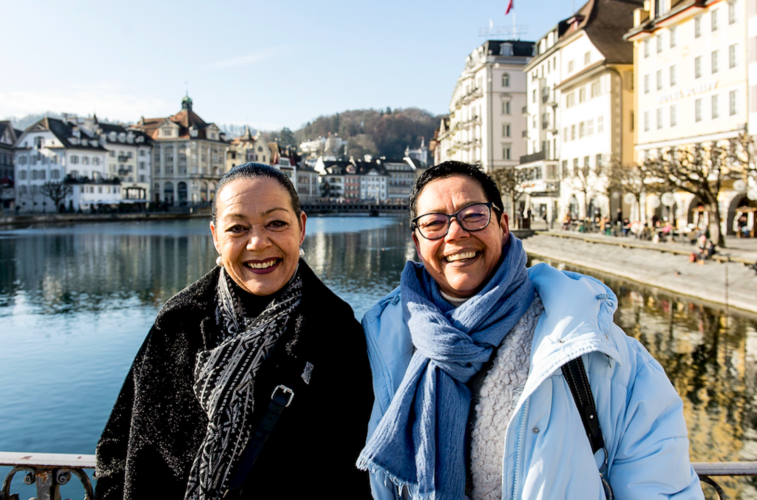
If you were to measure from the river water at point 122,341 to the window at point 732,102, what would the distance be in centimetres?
1190

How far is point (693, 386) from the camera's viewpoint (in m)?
11.6

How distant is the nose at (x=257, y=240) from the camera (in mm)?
2357

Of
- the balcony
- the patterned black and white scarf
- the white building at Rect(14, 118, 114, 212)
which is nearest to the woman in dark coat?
the patterned black and white scarf

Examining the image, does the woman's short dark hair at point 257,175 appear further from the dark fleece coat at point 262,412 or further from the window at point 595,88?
the window at point 595,88

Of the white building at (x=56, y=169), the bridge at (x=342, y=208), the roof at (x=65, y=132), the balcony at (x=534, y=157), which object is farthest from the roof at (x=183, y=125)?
the balcony at (x=534, y=157)

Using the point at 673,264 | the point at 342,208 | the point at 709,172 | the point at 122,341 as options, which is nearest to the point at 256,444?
the point at 122,341

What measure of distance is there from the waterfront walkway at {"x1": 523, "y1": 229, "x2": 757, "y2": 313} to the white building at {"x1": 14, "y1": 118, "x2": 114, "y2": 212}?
68596mm

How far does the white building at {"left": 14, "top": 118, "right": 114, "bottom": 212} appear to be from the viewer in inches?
3157

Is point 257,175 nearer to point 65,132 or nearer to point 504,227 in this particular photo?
point 504,227

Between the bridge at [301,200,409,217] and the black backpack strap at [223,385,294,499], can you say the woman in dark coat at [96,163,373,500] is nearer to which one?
the black backpack strap at [223,385,294,499]

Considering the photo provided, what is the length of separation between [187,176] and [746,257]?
284 feet

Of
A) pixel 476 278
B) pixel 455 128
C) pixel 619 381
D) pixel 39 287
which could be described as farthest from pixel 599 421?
pixel 455 128

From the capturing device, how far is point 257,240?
92.8 inches

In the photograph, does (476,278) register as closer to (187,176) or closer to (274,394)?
(274,394)
